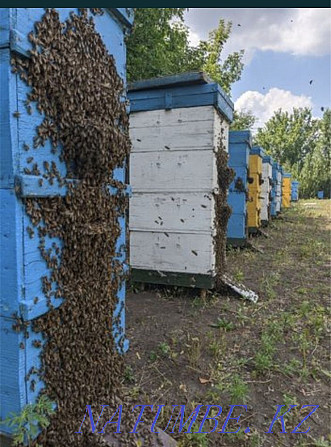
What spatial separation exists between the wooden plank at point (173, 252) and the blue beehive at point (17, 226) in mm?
2467

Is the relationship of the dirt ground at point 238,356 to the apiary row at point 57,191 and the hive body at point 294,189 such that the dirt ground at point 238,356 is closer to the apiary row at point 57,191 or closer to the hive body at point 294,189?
the apiary row at point 57,191

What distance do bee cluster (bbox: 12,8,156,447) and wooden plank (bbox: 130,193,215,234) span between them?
1.88m

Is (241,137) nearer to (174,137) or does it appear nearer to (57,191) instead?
(174,137)

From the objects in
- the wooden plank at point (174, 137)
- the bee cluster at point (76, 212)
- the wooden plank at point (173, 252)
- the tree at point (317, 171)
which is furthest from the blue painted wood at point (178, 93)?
the tree at point (317, 171)

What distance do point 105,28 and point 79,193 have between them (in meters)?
0.98

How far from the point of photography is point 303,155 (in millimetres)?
37719

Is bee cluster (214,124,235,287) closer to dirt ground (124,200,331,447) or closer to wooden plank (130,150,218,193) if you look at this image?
wooden plank (130,150,218,193)

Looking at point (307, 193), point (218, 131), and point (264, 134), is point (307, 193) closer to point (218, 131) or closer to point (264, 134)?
point (264, 134)

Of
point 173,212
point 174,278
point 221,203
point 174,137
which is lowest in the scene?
point 174,278

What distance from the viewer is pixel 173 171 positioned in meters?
3.80

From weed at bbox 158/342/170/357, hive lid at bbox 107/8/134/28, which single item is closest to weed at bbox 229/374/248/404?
weed at bbox 158/342/170/357

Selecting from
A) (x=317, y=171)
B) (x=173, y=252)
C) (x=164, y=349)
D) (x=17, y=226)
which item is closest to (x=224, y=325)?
(x=164, y=349)

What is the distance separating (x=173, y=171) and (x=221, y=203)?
0.70 m

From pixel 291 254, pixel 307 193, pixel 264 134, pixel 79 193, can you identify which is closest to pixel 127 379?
pixel 79 193
